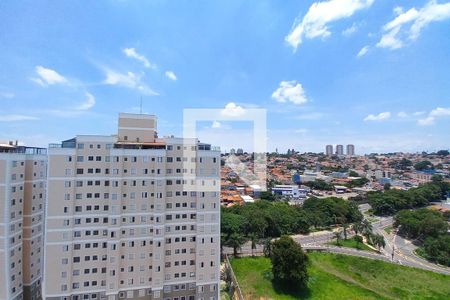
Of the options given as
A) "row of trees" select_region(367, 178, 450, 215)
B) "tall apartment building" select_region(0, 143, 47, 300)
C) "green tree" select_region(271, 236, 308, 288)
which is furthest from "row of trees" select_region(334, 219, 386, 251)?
"tall apartment building" select_region(0, 143, 47, 300)

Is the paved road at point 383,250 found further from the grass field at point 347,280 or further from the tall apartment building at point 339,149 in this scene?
the tall apartment building at point 339,149

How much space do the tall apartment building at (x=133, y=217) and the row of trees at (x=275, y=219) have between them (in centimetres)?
A: 839

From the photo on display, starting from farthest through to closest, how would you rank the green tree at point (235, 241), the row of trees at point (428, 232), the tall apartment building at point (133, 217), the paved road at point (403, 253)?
the row of trees at point (428, 232), the paved road at point (403, 253), the green tree at point (235, 241), the tall apartment building at point (133, 217)

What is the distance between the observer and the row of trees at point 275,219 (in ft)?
92.0

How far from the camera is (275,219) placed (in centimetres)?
3278

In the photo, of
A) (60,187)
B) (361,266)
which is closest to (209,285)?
(60,187)

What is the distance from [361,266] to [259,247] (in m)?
9.47

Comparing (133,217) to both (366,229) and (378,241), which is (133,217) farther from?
(366,229)

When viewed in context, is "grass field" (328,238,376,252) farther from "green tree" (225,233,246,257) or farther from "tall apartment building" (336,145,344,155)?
"tall apartment building" (336,145,344,155)

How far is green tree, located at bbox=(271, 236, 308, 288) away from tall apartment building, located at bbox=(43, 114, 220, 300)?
526 cm

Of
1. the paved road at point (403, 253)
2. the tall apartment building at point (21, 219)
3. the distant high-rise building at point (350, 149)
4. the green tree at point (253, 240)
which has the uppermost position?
the distant high-rise building at point (350, 149)

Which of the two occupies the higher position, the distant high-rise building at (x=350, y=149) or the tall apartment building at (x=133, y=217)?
the distant high-rise building at (x=350, y=149)

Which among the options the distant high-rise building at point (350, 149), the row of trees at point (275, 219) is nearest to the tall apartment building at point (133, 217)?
the row of trees at point (275, 219)

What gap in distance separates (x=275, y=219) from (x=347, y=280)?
34.6 feet
